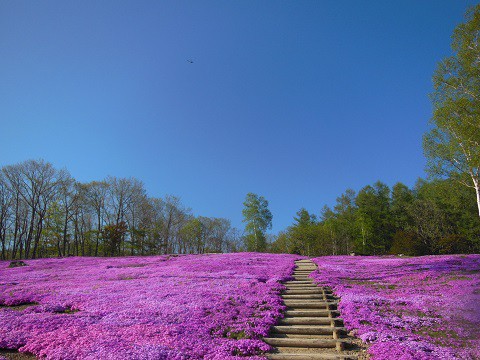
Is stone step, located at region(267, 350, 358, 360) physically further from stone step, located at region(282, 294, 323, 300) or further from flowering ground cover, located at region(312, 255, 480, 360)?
stone step, located at region(282, 294, 323, 300)

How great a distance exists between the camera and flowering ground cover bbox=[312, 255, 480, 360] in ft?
22.9

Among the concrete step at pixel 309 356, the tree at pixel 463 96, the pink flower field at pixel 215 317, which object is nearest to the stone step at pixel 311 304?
the pink flower field at pixel 215 317

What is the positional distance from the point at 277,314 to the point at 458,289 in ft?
29.8

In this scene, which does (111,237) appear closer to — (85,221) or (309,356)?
(85,221)

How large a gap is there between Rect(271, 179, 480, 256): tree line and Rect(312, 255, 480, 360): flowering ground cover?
25847 mm

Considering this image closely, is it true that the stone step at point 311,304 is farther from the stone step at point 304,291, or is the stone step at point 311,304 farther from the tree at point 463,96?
the tree at point 463,96

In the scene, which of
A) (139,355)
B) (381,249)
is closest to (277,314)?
(139,355)

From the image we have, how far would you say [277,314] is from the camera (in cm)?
995

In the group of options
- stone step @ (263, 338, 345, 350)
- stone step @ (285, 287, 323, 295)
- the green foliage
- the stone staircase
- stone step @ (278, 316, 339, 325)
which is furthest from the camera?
the green foliage

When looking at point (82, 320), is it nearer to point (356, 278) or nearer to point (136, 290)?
point (136, 290)

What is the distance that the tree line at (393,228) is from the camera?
39.8 m

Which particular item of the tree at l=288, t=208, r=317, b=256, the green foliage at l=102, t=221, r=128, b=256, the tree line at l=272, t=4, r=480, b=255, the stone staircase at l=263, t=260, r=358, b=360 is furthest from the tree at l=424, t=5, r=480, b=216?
the green foliage at l=102, t=221, r=128, b=256

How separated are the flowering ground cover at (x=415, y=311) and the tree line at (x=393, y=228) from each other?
25.8 m

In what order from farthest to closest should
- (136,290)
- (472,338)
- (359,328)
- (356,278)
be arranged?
1. (356,278)
2. (136,290)
3. (359,328)
4. (472,338)
